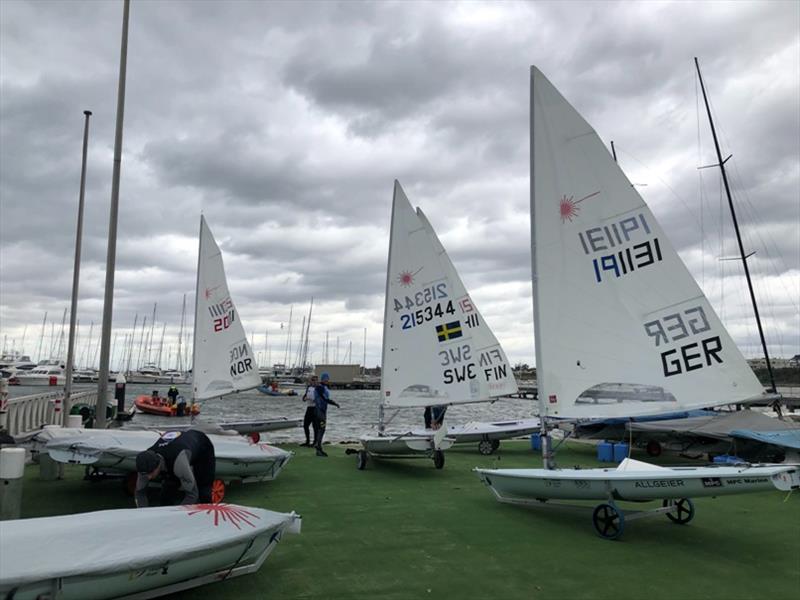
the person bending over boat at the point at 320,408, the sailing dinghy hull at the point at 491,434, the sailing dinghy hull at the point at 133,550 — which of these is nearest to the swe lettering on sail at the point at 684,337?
the sailing dinghy hull at the point at 133,550

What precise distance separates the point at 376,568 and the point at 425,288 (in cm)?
723

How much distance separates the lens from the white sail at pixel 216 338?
42.4 feet

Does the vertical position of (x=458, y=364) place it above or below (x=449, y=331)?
below

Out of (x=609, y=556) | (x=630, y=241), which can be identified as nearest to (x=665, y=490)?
(x=609, y=556)

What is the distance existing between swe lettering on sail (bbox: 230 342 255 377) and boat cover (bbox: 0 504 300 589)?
9.07 meters

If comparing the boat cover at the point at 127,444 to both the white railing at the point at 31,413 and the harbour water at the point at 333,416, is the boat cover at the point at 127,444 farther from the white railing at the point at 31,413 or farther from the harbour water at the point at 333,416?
the white railing at the point at 31,413

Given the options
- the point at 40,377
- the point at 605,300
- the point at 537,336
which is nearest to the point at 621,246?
the point at 605,300

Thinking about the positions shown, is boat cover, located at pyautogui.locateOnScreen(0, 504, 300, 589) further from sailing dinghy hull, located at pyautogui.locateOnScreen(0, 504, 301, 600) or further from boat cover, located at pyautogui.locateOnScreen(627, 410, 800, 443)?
boat cover, located at pyautogui.locateOnScreen(627, 410, 800, 443)

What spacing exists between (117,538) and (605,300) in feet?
17.7

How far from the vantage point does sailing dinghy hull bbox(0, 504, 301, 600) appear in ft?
10.1

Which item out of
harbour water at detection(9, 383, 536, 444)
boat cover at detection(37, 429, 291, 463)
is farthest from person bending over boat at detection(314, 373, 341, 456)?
boat cover at detection(37, 429, 291, 463)

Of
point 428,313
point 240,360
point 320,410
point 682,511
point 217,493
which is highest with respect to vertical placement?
point 428,313

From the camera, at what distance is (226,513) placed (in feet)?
13.9

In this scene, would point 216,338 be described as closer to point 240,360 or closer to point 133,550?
point 240,360
